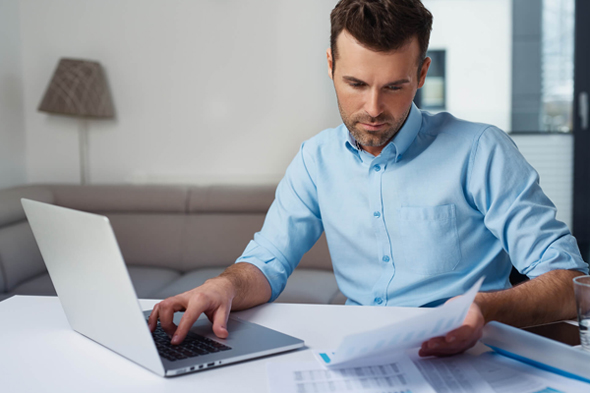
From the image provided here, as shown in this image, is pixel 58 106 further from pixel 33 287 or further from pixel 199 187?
pixel 33 287

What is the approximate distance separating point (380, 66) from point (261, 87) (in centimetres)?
201

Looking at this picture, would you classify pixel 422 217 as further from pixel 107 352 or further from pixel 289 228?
pixel 107 352

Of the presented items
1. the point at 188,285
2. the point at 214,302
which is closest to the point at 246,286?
the point at 214,302

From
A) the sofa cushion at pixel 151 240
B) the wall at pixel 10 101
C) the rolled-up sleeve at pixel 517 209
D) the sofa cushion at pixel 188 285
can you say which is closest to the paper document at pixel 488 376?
the rolled-up sleeve at pixel 517 209

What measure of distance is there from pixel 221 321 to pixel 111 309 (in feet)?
0.65

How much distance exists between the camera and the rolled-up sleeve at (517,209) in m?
1.00

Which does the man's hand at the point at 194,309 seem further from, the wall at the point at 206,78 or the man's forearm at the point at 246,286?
the wall at the point at 206,78

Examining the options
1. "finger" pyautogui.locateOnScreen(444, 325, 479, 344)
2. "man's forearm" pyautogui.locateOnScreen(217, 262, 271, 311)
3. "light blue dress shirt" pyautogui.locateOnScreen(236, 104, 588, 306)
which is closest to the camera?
"finger" pyautogui.locateOnScreen(444, 325, 479, 344)

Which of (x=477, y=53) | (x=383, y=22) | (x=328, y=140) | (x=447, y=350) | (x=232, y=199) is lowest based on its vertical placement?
(x=232, y=199)

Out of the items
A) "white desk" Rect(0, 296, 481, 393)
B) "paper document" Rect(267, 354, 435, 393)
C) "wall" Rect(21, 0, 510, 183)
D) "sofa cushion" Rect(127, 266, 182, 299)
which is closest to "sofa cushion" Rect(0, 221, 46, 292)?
"sofa cushion" Rect(127, 266, 182, 299)

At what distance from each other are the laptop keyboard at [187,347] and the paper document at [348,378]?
0.34ft

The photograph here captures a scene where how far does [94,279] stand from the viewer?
706 millimetres

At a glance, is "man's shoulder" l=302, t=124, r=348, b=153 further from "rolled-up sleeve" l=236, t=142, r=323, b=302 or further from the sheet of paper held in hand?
the sheet of paper held in hand

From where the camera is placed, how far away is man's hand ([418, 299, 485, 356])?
27.5 inches
